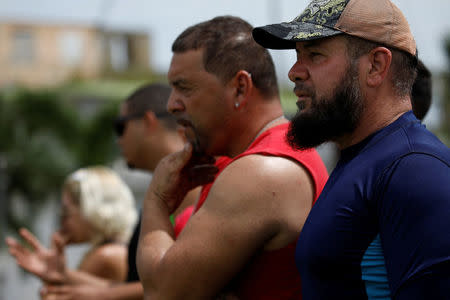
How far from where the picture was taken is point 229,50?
2.49 meters

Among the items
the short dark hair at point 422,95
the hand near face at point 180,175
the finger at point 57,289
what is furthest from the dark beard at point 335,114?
the finger at point 57,289

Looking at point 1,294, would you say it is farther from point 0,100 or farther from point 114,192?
point 0,100

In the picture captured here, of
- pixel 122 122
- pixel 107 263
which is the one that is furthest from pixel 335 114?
pixel 107 263

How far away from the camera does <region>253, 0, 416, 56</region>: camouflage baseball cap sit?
1.82 metres

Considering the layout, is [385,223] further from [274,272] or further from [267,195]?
[274,272]

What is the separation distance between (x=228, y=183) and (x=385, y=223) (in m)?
0.64

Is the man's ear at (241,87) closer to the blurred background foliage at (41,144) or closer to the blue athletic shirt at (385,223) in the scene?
the blue athletic shirt at (385,223)

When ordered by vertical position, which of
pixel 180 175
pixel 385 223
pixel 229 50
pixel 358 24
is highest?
pixel 358 24

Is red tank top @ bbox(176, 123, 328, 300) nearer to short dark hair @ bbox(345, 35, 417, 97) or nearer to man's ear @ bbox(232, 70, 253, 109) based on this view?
man's ear @ bbox(232, 70, 253, 109)

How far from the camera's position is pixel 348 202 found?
1675 mm

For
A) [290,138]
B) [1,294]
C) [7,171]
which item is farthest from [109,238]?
[7,171]

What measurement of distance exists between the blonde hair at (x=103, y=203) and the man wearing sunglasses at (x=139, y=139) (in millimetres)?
667

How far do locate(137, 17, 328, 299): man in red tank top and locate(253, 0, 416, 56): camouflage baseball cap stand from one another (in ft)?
1.55

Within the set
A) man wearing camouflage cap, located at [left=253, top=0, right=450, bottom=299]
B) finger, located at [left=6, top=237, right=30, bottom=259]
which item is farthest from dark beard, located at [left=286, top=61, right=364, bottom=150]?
finger, located at [left=6, top=237, right=30, bottom=259]
